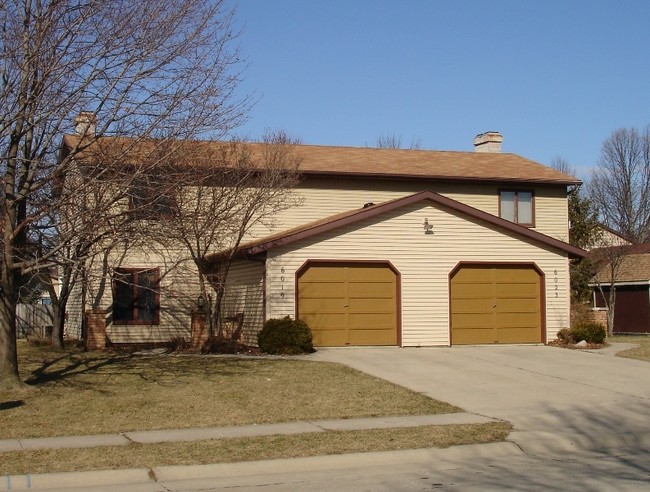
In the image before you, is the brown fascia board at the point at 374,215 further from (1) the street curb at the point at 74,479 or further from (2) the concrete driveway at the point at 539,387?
(1) the street curb at the point at 74,479

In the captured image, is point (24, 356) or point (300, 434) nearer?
point (300, 434)

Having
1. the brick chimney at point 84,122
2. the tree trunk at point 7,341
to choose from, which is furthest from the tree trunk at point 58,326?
the brick chimney at point 84,122

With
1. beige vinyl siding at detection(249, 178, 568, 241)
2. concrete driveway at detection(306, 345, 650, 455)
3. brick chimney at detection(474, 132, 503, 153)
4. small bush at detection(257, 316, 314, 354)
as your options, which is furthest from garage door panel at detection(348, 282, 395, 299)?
brick chimney at detection(474, 132, 503, 153)

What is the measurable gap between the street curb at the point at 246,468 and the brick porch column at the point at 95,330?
14.9 m

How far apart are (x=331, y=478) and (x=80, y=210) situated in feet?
24.2

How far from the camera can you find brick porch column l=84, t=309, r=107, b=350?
24.4 metres

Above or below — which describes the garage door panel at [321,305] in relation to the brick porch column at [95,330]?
above

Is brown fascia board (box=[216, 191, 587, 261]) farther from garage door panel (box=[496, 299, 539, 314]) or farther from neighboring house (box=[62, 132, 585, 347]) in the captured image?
garage door panel (box=[496, 299, 539, 314])

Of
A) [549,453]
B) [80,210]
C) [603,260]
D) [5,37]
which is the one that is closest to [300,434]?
[549,453]

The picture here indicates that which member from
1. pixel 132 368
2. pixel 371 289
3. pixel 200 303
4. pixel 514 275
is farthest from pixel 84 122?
pixel 514 275

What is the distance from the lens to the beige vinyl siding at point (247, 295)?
23.5 meters

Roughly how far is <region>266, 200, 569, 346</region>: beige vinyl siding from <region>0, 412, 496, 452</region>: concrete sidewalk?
376 inches

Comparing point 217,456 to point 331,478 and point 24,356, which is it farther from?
point 24,356

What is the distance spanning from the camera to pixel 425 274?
79.7ft
